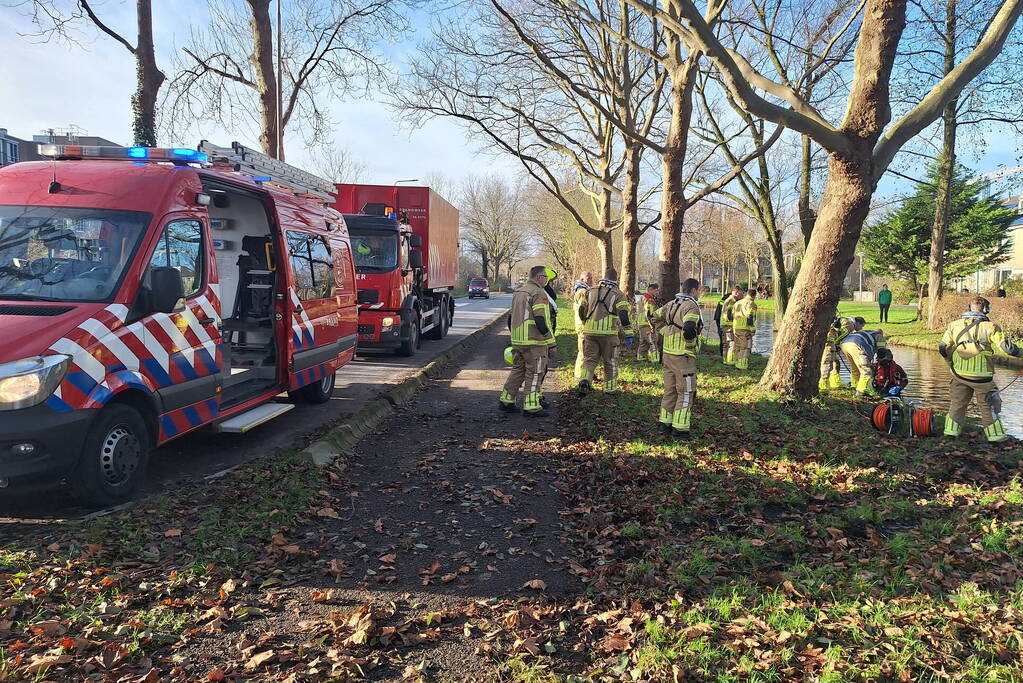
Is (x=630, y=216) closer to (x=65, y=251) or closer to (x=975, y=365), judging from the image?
(x=975, y=365)

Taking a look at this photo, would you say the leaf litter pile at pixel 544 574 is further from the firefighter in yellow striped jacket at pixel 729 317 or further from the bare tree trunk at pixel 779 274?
the bare tree trunk at pixel 779 274

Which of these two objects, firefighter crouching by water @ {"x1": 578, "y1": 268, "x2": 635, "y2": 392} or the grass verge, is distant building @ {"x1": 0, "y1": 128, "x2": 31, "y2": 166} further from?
the grass verge

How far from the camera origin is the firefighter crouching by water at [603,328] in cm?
1045

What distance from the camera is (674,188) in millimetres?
13727

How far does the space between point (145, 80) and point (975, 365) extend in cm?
1509

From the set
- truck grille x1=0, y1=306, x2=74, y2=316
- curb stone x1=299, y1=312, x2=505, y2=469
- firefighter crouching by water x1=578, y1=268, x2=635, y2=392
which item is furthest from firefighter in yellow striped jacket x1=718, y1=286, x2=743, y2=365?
truck grille x1=0, y1=306, x2=74, y2=316

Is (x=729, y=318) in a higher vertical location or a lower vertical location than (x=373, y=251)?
lower

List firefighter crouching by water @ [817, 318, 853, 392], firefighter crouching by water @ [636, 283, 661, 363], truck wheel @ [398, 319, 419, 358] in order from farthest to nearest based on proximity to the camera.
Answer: firefighter crouching by water @ [636, 283, 661, 363] < truck wheel @ [398, 319, 419, 358] < firefighter crouching by water @ [817, 318, 853, 392]

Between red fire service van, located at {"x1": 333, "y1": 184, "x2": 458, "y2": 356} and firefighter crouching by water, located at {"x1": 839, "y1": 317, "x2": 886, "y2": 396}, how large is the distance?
27.9 feet

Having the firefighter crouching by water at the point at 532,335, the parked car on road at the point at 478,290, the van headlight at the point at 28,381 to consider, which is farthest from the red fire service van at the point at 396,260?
the parked car on road at the point at 478,290

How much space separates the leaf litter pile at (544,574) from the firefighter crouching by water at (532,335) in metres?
2.25

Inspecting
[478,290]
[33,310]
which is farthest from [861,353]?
[478,290]

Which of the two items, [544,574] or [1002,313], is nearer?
[544,574]

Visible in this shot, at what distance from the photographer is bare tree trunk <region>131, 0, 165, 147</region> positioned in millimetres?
13852
